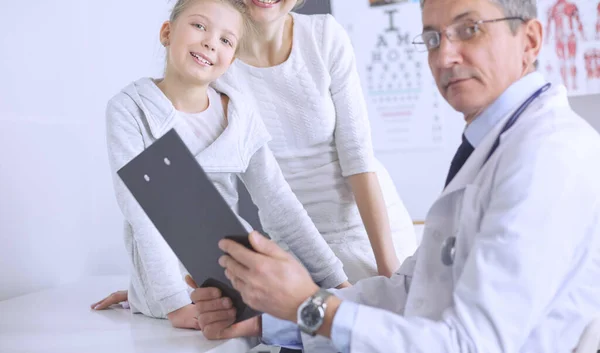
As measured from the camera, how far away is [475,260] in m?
0.92

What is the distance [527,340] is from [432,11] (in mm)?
558

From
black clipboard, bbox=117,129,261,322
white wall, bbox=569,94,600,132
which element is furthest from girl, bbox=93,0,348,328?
white wall, bbox=569,94,600,132

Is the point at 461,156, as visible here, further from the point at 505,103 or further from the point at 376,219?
the point at 376,219

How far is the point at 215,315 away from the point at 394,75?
8.92 ft

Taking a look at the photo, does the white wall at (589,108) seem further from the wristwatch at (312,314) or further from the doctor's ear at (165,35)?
the wristwatch at (312,314)

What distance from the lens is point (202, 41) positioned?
1.50 metres

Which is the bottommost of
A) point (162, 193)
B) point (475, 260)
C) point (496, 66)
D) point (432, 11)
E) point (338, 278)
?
point (338, 278)

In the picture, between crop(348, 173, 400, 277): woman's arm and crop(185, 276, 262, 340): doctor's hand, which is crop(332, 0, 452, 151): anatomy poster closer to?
crop(348, 173, 400, 277): woman's arm

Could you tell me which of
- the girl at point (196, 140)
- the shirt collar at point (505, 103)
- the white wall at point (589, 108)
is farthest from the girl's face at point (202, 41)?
the white wall at point (589, 108)

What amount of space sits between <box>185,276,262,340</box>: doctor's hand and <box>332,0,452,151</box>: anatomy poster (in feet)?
8.55

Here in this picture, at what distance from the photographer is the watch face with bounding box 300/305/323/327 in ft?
3.24

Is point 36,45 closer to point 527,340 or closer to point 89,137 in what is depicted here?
point 89,137

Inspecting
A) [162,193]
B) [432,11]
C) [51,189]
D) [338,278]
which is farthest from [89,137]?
[432,11]

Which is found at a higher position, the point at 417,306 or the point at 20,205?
the point at 20,205
